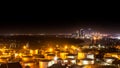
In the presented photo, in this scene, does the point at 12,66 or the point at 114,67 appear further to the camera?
the point at 114,67

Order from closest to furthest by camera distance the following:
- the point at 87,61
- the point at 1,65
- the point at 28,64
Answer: the point at 1,65 → the point at 28,64 → the point at 87,61

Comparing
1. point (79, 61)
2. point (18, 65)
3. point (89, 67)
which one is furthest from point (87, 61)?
point (18, 65)

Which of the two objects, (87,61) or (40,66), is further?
(87,61)

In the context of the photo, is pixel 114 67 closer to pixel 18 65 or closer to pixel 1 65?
pixel 18 65

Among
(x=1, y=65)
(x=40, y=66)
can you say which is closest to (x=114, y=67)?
(x=40, y=66)

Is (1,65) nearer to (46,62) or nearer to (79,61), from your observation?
(46,62)

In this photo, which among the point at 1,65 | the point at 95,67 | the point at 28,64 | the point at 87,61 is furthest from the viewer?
the point at 87,61

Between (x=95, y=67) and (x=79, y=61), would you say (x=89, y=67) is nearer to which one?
(x=95, y=67)

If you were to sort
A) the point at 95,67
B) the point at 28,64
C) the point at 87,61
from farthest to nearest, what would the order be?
the point at 87,61 → the point at 28,64 → the point at 95,67
